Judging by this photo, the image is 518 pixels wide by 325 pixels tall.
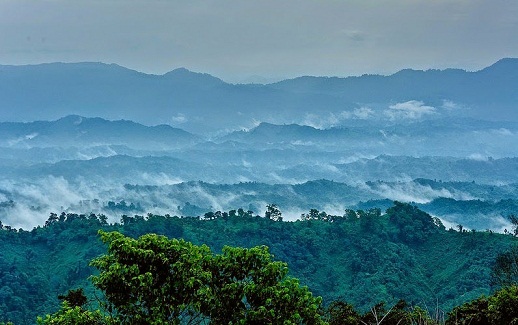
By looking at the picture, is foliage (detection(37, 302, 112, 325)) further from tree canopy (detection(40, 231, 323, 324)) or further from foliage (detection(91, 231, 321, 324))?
foliage (detection(91, 231, 321, 324))

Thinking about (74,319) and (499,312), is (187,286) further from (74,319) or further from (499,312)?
(499,312)

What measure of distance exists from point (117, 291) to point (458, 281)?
63.7 m

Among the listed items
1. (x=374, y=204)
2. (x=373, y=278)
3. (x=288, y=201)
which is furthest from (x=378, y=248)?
(x=288, y=201)

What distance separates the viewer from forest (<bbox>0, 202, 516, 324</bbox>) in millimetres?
73506

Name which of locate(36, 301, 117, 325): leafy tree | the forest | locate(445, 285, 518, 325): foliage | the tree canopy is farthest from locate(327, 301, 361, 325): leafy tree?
the forest

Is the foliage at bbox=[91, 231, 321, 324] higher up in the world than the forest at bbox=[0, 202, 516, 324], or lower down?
higher up

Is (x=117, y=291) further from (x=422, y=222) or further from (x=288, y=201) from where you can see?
(x=288, y=201)

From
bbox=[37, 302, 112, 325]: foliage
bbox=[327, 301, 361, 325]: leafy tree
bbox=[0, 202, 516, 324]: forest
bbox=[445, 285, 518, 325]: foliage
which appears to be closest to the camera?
bbox=[37, 302, 112, 325]: foliage

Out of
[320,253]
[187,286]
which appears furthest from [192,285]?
[320,253]

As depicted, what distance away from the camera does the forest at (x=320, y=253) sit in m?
73.5

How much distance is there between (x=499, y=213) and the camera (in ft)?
472

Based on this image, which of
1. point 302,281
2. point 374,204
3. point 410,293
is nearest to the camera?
point 410,293

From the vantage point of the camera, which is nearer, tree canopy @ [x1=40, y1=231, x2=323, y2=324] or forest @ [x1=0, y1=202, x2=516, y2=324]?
tree canopy @ [x1=40, y1=231, x2=323, y2=324]

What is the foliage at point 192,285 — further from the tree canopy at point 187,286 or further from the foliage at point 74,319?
the foliage at point 74,319
